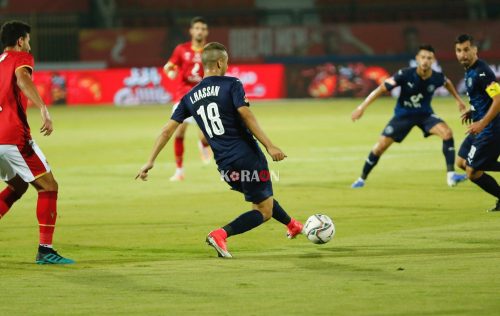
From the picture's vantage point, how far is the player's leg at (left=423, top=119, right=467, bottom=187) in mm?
15641

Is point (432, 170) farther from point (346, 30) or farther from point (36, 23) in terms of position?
point (36, 23)

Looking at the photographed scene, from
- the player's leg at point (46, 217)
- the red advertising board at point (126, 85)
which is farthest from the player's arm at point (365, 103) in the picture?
the red advertising board at point (126, 85)

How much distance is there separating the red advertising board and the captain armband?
25.9 metres

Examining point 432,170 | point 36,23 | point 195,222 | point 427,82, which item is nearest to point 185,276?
point 195,222

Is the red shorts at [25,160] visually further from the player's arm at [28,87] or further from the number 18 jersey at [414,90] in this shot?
the number 18 jersey at [414,90]

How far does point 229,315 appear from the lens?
706 cm

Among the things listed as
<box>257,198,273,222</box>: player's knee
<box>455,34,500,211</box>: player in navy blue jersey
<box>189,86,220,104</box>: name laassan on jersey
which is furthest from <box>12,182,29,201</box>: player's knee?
<box>455,34,500,211</box>: player in navy blue jersey

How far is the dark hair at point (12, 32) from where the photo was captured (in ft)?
31.0

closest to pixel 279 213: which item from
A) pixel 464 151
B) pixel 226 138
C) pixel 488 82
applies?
pixel 226 138

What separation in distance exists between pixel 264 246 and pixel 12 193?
245cm

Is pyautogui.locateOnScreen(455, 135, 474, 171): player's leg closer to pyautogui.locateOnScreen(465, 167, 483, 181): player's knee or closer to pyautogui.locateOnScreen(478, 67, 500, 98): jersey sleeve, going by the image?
pyautogui.locateOnScreen(465, 167, 483, 181): player's knee

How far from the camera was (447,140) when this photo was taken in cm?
1578

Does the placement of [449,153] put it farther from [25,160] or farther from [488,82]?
[25,160]

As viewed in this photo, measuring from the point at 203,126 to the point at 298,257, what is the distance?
4.80 ft
